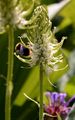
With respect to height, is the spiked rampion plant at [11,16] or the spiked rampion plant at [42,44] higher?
the spiked rampion plant at [11,16]

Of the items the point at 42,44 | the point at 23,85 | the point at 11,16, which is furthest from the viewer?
the point at 23,85

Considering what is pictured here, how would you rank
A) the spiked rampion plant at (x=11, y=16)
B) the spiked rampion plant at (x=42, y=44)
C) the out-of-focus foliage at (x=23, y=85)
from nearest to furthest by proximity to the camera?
the spiked rampion plant at (x=11, y=16) → the spiked rampion plant at (x=42, y=44) → the out-of-focus foliage at (x=23, y=85)

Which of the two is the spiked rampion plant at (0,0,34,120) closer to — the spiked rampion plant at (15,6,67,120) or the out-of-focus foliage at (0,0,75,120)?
the spiked rampion plant at (15,6,67,120)

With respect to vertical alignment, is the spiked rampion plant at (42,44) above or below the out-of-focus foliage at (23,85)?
above

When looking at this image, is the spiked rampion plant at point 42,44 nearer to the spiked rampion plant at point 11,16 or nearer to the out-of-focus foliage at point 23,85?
the spiked rampion plant at point 11,16

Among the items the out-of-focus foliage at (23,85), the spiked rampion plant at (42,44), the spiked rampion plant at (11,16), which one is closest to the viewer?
the spiked rampion plant at (11,16)

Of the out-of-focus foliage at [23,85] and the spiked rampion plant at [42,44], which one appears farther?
the out-of-focus foliage at [23,85]

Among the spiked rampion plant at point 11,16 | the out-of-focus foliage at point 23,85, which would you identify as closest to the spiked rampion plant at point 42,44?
the spiked rampion plant at point 11,16

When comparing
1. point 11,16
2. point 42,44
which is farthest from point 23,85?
point 11,16

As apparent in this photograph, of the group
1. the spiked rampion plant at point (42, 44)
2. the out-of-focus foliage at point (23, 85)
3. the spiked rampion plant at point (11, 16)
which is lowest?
the out-of-focus foliage at point (23, 85)

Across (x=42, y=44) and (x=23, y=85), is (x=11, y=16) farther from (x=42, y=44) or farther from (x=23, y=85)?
(x=23, y=85)

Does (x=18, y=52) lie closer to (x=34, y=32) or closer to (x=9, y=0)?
(x=34, y=32)
